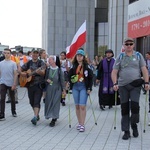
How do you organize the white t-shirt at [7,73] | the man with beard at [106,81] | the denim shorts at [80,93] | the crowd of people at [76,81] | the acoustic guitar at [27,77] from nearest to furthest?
1. the crowd of people at [76,81]
2. the denim shorts at [80,93]
3. the acoustic guitar at [27,77]
4. the white t-shirt at [7,73]
5. the man with beard at [106,81]

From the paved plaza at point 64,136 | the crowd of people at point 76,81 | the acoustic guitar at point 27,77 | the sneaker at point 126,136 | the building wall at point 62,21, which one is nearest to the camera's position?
the paved plaza at point 64,136

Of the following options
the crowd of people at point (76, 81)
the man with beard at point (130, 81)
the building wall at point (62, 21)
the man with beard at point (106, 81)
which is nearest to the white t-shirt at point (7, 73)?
the crowd of people at point (76, 81)

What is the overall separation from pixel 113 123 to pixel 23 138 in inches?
104

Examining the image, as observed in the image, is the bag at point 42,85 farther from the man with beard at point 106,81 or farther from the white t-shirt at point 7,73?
the man with beard at point 106,81

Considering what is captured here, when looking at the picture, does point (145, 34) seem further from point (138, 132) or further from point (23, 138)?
point (23, 138)

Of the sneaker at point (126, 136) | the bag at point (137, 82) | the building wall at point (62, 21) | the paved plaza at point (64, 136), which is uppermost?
the building wall at point (62, 21)

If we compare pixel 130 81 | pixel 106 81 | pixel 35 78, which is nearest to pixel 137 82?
pixel 130 81

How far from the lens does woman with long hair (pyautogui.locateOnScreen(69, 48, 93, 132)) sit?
8.40m

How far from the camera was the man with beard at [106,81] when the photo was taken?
451 inches

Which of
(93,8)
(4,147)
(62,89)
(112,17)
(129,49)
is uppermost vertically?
(93,8)

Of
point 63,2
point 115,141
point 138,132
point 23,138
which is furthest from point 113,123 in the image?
point 63,2

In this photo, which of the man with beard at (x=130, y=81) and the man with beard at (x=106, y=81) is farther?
the man with beard at (x=106, y=81)

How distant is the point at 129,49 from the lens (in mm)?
7543

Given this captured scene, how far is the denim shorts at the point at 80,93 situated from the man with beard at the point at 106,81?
306cm
